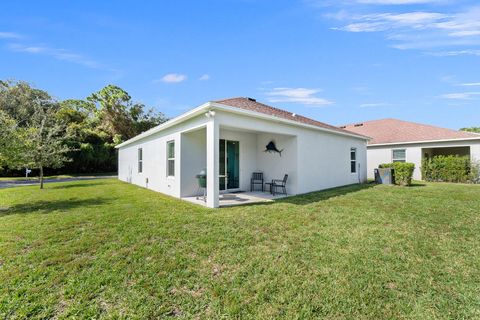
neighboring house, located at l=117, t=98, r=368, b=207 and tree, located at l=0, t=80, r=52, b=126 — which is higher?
tree, located at l=0, t=80, r=52, b=126

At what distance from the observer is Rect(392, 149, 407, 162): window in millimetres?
16773

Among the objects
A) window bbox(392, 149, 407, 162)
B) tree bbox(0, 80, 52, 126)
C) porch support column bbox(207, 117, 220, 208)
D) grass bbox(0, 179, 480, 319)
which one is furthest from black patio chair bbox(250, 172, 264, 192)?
tree bbox(0, 80, 52, 126)

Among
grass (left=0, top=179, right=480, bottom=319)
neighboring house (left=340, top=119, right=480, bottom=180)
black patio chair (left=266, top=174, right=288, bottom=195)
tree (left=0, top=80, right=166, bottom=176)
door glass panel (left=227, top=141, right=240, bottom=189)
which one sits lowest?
grass (left=0, top=179, right=480, bottom=319)

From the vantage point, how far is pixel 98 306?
2.53m

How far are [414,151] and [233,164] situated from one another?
14042 mm

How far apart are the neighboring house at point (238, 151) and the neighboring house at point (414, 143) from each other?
19.2 feet

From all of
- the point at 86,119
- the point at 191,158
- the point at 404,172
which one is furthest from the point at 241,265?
the point at 86,119

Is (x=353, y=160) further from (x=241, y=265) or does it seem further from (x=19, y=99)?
(x=19, y=99)

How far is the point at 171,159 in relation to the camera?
10078mm

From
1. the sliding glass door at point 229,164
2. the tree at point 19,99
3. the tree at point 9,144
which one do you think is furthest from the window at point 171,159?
the tree at point 19,99

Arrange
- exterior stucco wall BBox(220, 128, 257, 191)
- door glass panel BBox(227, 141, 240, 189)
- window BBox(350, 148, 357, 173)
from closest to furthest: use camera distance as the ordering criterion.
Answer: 1. door glass panel BBox(227, 141, 240, 189)
2. exterior stucco wall BBox(220, 128, 257, 191)
3. window BBox(350, 148, 357, 173)

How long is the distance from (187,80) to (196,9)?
308 inches

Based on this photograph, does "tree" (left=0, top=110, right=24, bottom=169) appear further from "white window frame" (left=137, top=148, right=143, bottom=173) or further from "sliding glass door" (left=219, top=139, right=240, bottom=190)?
"sliding glass door" (left=219, top=139, right=240, bottom=190)

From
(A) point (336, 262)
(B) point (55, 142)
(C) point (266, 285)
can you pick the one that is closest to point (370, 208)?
(A) point (336, 262)
